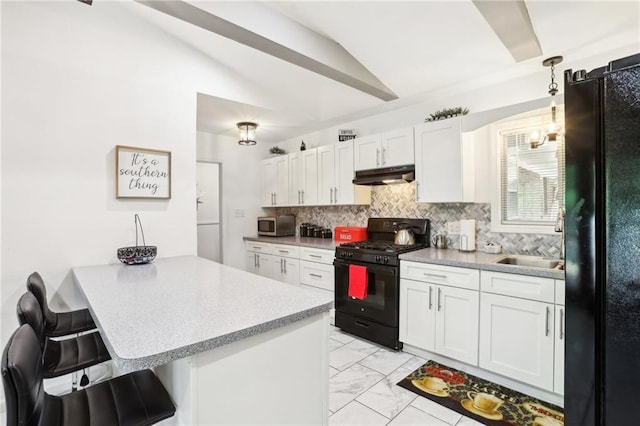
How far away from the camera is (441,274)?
256 cm

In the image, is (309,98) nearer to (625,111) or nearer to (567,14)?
(567,14)

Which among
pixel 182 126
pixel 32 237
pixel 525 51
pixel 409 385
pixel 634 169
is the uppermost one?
pixel 525 51

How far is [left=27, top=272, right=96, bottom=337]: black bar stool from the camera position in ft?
5.50

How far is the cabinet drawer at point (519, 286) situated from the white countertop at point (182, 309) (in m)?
1.53

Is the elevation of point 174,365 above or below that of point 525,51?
below

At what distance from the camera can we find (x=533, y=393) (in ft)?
7.18

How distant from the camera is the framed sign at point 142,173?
252 centimetres

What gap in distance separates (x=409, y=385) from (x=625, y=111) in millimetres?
2129

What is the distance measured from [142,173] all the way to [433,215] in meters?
2.84

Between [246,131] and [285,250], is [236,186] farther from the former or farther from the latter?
[285,250]

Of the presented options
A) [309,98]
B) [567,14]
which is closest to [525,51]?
[567,14]

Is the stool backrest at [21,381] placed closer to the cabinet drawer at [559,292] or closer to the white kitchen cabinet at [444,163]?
the cabinet drawer at [559,292]

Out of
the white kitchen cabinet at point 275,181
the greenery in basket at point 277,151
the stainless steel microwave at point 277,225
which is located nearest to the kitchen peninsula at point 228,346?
the stainless steel microwave at point 277,225

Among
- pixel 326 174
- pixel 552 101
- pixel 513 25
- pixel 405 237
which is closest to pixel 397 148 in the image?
pixel 405 237
